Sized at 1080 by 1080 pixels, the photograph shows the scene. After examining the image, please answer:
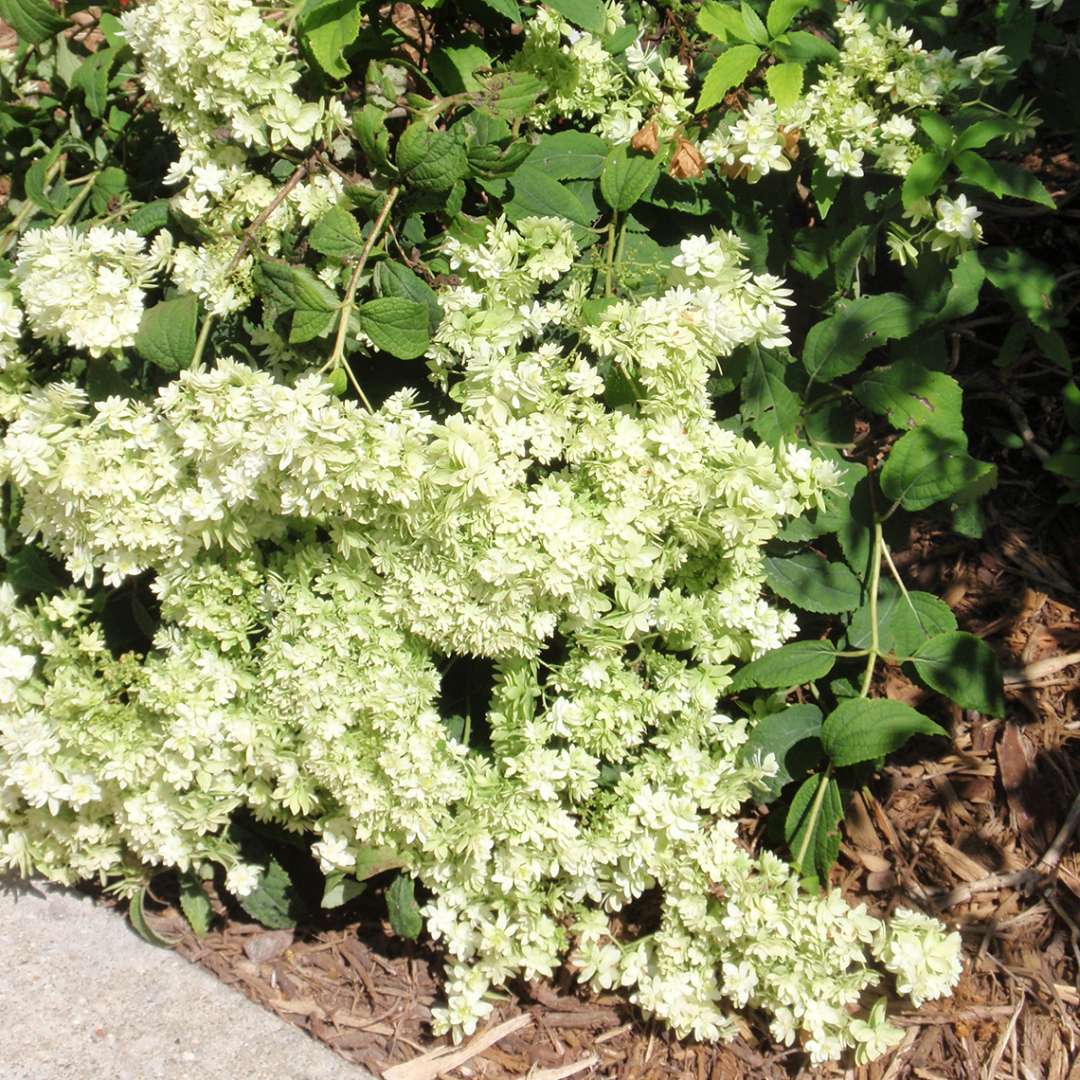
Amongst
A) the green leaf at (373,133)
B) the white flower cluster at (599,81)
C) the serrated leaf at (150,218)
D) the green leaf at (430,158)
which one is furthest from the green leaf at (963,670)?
the serrated leaf at (150,218)

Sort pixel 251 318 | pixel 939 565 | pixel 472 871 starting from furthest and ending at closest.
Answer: pixel 939 565 < pixel 251 318 < pixel 472 871

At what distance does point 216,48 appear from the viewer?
1808 mm

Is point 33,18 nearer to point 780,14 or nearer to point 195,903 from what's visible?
point 780,14

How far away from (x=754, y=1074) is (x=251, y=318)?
1712mm

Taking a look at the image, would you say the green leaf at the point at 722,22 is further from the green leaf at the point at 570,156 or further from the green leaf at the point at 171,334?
the green leaf at the point at 171,334

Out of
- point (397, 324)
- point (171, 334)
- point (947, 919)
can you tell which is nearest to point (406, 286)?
point (397, 324)

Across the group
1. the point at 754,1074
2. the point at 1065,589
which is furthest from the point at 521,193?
the point at 754,1074

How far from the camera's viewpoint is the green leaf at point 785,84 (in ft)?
6.04

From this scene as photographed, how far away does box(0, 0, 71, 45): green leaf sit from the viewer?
6.83 feet

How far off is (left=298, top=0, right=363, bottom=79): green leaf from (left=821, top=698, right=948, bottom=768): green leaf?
139cm

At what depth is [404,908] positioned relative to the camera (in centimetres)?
205

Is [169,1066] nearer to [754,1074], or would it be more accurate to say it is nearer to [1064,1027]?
[754,1074]

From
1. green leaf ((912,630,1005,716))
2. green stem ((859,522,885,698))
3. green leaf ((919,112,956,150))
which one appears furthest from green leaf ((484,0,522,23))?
green leaf ((912,630,1005,716))

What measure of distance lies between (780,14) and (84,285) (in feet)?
4.08
